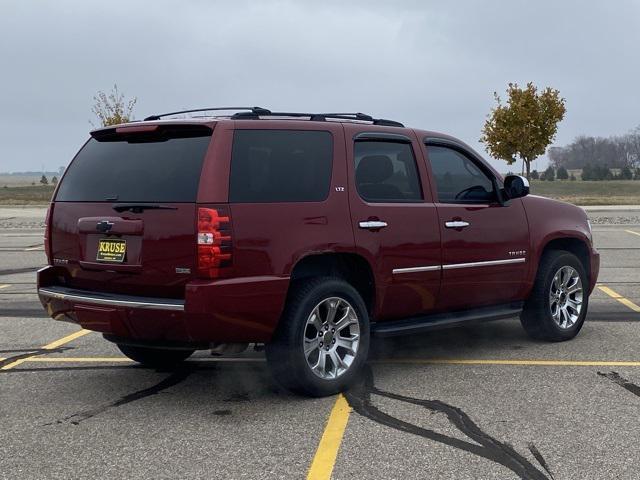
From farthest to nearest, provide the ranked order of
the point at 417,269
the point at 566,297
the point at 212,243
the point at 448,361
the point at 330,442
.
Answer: the point at 566,297, the point at 448,361, the point at 417,269, the point at 212,243, the point at 330,442

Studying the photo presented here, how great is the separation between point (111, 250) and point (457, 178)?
280cm

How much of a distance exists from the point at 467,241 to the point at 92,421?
3.04 meters

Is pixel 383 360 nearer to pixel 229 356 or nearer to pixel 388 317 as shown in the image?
pixel 388 317

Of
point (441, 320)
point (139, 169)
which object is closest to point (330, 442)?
point (441, 320)

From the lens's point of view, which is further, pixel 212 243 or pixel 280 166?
pixel 280 166

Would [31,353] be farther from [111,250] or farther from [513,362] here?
[513,362]

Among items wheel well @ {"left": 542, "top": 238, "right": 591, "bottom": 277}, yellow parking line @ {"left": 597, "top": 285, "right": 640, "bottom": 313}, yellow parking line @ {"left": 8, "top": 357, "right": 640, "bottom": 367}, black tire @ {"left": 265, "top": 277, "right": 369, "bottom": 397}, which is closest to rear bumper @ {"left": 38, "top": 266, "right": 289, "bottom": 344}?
black tire @ {"left": 265, "top": 277, "right": 369, "bottom": 397}

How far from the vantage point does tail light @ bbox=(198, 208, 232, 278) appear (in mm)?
Result: 4508

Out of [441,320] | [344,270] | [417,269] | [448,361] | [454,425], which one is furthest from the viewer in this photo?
[448,361]

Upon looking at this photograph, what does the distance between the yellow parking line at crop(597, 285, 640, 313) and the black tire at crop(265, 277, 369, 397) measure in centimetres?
458

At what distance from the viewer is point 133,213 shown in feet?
15.6

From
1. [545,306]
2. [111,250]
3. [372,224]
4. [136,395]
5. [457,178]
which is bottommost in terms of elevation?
[136,395]

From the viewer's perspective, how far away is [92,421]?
4.59 meters

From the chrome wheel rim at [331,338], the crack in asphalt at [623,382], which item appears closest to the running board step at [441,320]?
the chrome wheel rim at [331,338]
